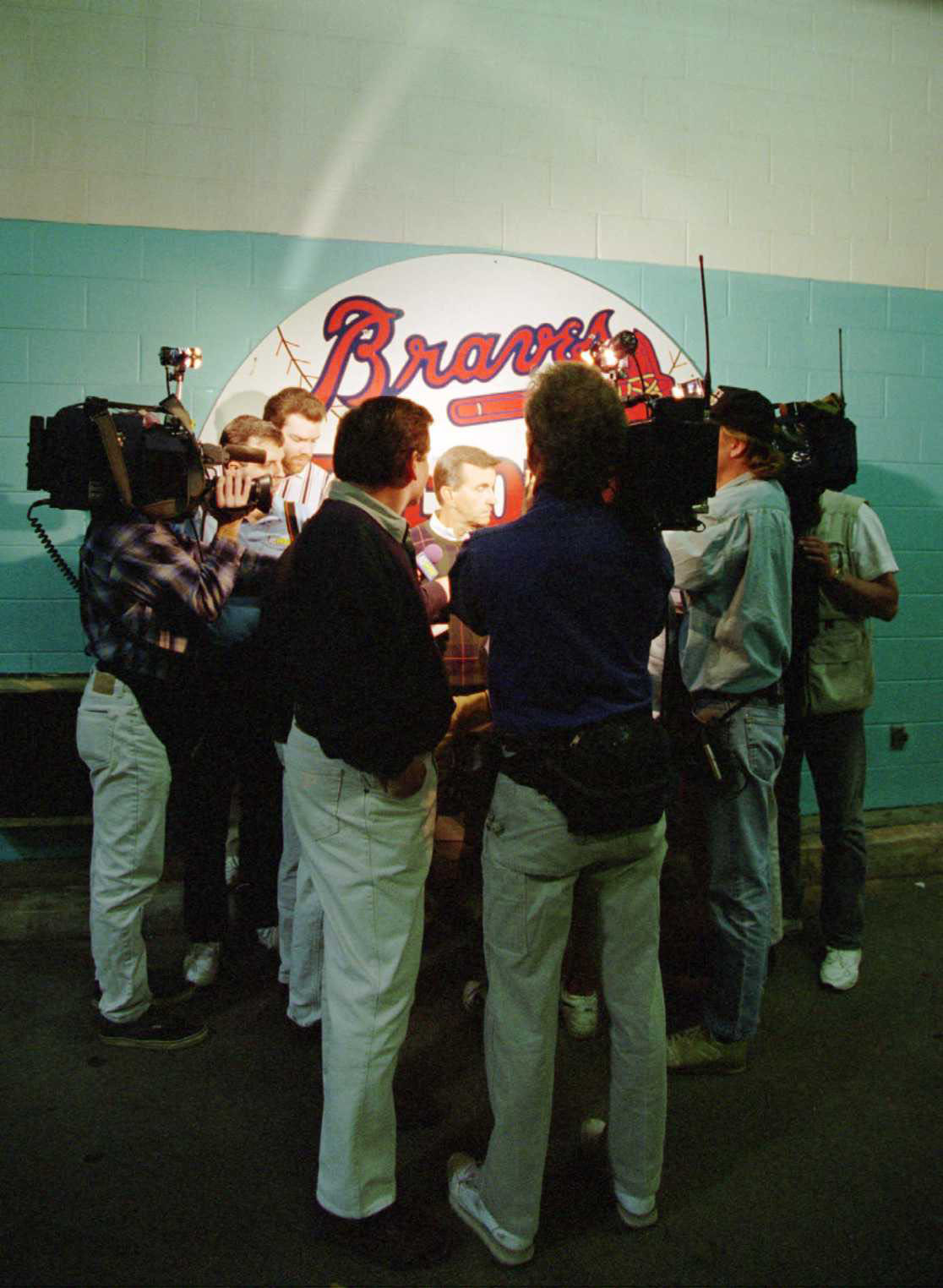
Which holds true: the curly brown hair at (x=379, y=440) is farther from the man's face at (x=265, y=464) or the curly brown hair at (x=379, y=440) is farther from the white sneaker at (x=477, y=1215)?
the white sneaker at (x=477, y=1215)

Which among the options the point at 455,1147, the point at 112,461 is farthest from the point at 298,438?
the point at 455,1147

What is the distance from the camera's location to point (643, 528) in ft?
6.66

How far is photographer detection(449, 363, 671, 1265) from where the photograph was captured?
6.28 ft

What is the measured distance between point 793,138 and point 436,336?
2.12 m

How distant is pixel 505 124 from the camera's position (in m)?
4.13

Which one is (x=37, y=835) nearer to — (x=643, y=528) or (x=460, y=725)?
(x=460, y=725)

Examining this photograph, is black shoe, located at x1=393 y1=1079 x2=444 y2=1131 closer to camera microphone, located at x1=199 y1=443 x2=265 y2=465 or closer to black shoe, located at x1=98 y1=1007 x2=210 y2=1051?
black shoe, located at x1=98 y1=1007 x2=210 y2=1051

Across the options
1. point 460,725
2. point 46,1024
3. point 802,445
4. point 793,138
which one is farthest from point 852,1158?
point 793,138

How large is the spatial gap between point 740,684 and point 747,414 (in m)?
0.84

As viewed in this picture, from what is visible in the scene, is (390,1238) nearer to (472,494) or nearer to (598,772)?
(598,772)

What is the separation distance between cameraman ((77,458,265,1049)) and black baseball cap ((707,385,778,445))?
1.54 m

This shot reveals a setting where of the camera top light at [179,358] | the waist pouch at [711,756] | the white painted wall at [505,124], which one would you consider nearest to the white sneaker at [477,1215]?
the waist pouch at [711,756]

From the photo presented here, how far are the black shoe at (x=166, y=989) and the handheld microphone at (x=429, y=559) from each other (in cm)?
175

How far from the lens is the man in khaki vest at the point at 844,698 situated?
3.35 meters
